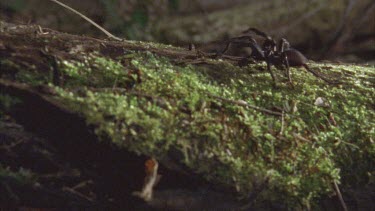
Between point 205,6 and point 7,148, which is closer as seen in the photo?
point 7,148

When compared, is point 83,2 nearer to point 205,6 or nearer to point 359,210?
point 205,6

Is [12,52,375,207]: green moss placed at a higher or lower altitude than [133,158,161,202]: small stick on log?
higher

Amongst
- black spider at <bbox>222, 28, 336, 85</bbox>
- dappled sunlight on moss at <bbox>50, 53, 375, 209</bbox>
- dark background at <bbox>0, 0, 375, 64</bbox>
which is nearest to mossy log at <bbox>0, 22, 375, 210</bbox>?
dappled sunlight on moss at <bbox>50, 53, 375, 209</bbox>

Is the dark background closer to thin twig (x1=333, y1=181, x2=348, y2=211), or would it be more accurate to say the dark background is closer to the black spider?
the black spider

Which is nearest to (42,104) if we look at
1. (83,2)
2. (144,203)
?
(144,203)

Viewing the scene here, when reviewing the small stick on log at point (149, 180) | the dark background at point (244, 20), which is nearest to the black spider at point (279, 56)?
the small stick on log at point (149, 180)

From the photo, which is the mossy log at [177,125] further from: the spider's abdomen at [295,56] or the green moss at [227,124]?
the spider's abdomen at [295,56]
